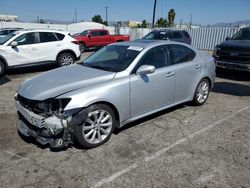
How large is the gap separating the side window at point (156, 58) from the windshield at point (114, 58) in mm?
157

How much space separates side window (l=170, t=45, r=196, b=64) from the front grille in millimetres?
3985

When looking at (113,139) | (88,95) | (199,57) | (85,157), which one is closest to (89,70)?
(88,95)

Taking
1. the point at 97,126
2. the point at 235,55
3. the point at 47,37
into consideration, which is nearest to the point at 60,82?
the point at 97,126

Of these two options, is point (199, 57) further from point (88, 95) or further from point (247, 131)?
point (88, 95)

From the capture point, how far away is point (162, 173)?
2.97 meters

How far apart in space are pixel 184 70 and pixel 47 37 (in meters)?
6.47

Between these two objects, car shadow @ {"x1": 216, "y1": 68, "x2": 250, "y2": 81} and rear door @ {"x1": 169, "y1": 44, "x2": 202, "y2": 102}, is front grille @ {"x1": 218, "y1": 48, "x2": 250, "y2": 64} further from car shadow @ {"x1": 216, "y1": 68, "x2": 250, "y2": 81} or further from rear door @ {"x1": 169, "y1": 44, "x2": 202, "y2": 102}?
rear door @ {"x1": 169, "y1": 44, "x2": 202, "y2": 102}

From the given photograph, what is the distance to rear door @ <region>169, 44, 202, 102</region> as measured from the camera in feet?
15.2

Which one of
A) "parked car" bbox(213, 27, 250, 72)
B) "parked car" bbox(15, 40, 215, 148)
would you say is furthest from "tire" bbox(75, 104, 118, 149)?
"parked car" bbox(213, 27, 250, 72)

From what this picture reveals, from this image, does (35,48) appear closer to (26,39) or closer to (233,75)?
(26,39)

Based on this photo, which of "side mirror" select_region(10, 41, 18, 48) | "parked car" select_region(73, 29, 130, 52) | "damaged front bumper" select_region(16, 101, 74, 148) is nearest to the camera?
"damaged front bumper" select_region(16, 101, 74, 148)

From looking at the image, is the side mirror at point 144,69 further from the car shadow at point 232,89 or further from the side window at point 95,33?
the side window at point 95,33

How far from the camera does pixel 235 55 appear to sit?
8.38 metres

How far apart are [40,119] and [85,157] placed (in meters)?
0.83
